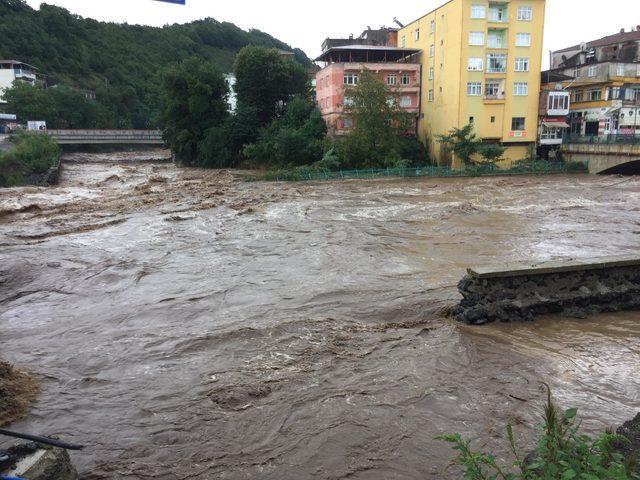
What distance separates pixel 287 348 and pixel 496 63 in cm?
4252

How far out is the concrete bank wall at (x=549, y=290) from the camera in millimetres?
10094

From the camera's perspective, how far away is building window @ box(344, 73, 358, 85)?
47312 mm

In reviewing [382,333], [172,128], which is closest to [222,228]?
[382,333]

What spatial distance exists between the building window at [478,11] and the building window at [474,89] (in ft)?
18.2

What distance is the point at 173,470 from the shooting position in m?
5.85

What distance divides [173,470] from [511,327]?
274 inches

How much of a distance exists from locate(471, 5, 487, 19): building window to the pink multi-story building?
25.5ft

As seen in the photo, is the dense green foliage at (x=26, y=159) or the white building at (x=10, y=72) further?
the white building at (x=10, y=72)

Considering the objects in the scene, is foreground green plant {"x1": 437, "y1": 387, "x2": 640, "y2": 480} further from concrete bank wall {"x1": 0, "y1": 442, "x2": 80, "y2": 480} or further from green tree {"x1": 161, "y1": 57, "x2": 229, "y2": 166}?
green tree {"x1": 161, "y1": 57, "x2": 229, "y2": 166}

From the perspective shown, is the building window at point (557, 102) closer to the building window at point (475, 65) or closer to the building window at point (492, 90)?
the building window at point (492, 90)

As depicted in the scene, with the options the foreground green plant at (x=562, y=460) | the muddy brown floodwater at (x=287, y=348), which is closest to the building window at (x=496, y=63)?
the muddy brown floodwater at (x=287, y=348)

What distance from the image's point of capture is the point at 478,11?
4269cm

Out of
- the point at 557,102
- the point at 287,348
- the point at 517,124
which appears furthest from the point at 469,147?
the point at 287,348

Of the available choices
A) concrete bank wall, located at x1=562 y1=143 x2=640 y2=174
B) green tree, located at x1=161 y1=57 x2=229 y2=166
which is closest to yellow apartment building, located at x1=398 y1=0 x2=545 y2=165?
concrete bank wall, located at x1=562 y1=143 x2=640 y2=174
